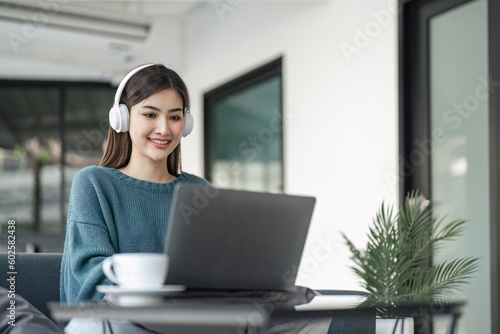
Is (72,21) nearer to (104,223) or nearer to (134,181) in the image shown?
(134,181)

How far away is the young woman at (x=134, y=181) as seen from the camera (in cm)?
189

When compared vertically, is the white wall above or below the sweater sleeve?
above

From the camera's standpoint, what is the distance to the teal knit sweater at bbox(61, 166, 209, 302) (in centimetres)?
175

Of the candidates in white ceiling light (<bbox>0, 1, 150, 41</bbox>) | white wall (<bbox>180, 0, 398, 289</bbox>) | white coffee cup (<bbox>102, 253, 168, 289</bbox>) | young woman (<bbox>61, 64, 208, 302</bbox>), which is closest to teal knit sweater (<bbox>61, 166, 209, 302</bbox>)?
young woman (<bbox>61, 64, 208, 302</bbox>)

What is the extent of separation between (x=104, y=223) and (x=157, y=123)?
320 mm

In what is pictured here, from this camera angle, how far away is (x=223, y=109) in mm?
6727

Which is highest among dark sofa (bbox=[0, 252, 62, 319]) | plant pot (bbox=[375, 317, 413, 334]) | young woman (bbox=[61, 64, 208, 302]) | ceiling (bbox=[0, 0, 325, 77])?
ceiling (bbox=[0, 0, 325, 77])

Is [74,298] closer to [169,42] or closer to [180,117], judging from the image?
[180,117]

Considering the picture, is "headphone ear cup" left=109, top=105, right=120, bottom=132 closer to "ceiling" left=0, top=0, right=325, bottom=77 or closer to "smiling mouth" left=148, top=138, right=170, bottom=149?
"smiling mouth" left=148, top=138, right=170, bottom=149

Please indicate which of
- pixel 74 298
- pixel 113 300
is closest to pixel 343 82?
pixel 74 298

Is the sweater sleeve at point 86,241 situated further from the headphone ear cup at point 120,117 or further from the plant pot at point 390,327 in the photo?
the plant pot at point 390,327

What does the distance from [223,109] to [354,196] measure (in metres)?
2.64

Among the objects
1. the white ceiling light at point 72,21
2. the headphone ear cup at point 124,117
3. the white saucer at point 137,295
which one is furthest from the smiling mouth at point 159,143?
the white ceiling light at point 72,21

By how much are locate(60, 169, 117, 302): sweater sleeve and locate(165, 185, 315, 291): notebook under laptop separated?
33 cm
